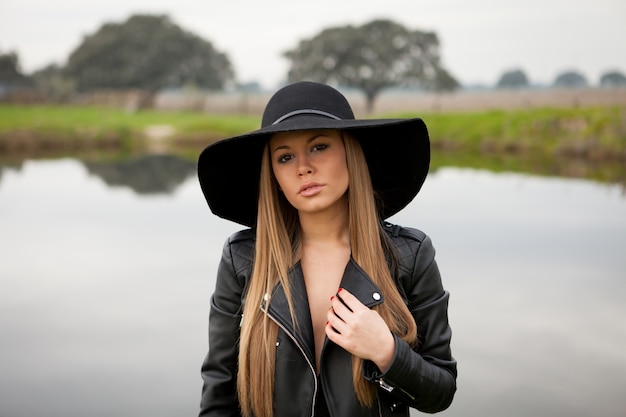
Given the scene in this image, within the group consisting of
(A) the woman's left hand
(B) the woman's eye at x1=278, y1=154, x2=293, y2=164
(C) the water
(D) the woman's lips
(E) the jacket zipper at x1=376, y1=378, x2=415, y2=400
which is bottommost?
(C) the water

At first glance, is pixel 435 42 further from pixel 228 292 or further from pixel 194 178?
pixel 228 292

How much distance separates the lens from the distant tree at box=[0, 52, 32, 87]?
50000 mm

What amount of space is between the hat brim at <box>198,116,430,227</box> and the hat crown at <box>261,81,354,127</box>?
52mm

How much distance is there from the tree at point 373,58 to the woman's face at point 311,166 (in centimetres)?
4304

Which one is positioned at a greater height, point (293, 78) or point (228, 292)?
point (293, 78)

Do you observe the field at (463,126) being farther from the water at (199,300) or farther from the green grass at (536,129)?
the water at (199,300)

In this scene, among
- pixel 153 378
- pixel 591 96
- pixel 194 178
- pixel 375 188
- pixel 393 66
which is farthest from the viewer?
pixel 393 66

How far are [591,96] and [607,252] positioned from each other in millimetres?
19348

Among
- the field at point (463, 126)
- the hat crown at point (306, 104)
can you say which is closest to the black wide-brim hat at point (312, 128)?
the hat crown at point (306, 104)

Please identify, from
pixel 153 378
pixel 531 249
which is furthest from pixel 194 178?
pixel 153 378

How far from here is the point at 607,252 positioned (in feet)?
29.4

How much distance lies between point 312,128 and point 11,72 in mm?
55269

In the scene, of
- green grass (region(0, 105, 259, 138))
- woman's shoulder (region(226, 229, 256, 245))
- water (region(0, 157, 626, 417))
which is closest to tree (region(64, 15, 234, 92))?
green grass (region(0, 105, 259, 138))

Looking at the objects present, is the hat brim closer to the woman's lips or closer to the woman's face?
the woman's face
